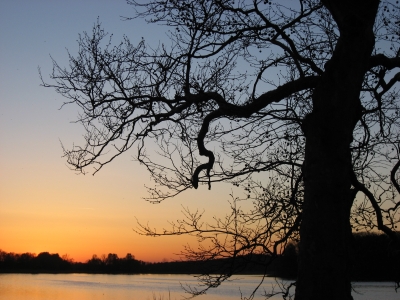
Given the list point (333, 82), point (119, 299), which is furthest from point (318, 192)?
point (119, 299)

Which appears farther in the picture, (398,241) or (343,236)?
(398,241)

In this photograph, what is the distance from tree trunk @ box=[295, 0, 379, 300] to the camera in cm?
522

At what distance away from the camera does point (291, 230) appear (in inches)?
310

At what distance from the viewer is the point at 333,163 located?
5.51 metres

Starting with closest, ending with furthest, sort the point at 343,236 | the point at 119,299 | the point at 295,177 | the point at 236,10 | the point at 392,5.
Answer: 1. the point at 343,236
2. the point at 236,10
3. the point at 392,5
4. the point at 295,177
5. the point at 119,299

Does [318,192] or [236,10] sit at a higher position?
[236,10]

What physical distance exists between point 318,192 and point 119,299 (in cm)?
2929

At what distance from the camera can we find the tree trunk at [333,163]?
522 cm

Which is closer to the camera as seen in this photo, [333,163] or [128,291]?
[333,163]

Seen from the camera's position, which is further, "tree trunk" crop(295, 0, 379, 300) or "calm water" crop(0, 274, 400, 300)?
"calm water" crop(0, 274, 400, 300)

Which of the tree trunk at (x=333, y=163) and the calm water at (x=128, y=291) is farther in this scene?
the calm water at (x=128, y=291)

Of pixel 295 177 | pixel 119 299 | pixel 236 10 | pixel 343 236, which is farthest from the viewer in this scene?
pixel 119 299

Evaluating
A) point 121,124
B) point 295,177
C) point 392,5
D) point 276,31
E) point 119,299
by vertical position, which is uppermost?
point 392,5

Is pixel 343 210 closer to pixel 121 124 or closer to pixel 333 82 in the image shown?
pixel 333 82
